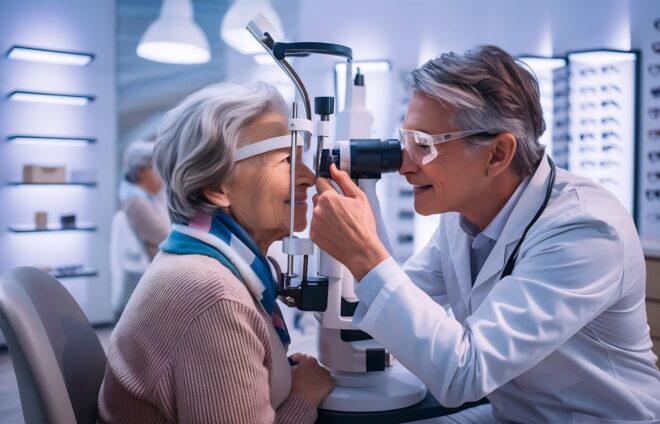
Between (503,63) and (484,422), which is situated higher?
(503,63)

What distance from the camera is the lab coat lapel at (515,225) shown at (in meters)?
1.30

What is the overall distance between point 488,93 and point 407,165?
0.84 feet

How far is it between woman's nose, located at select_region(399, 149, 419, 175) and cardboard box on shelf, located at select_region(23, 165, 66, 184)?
12.6 ft

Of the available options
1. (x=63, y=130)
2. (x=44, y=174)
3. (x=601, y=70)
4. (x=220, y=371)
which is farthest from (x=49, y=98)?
(x=601, y=70)

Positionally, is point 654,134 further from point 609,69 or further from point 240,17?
point 240,17

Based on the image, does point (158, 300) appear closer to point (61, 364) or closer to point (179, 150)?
point (61, 364)

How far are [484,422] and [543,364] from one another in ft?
1.05

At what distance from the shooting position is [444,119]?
136 cm

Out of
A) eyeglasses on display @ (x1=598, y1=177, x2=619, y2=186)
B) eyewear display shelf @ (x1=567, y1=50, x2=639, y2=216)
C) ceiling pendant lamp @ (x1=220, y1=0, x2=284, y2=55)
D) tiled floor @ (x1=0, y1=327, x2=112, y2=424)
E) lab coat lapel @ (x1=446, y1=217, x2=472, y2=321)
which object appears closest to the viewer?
lab coat lapel @ (x1=446, y1=217, x2=472, y2=321)

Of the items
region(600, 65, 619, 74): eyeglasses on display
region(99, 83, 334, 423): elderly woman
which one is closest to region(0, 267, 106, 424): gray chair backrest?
region(99, 83, 334, 423): elderly woman

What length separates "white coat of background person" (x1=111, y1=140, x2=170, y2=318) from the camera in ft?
12.0

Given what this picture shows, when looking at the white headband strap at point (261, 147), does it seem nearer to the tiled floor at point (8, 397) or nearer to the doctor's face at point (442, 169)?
the doctor's face at point (442, 169)

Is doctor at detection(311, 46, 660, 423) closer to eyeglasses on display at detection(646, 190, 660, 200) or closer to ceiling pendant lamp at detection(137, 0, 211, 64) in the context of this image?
ceiling pendant lamp at detection(137, 0, 211, 64)

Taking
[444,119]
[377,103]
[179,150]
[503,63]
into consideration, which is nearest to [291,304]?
[179,150]
